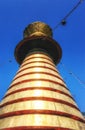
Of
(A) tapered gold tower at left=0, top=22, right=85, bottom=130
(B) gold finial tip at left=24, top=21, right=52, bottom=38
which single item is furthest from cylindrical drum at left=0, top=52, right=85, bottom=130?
(B) gold finial tip at left=24, top=21, right=52, bottom=38

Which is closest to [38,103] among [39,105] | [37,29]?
[39,105]

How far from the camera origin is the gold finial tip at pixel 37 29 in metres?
14.5

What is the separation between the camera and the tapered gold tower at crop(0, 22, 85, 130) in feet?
24.9

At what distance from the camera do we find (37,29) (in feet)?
47.8

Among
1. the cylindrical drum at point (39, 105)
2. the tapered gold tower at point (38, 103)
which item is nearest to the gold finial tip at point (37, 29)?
the tapered gold tower at point (38, 103)

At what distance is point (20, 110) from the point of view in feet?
26.6

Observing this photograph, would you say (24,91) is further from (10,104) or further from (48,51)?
(48,51)

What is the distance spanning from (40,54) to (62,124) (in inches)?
230

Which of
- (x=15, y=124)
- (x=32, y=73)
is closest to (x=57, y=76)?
(x=32, y=73)

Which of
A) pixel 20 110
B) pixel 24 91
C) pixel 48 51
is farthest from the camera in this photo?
pixel 48 51

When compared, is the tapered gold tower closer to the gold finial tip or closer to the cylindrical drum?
the cylindrical drum

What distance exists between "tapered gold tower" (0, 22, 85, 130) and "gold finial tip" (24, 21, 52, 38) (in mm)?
2374

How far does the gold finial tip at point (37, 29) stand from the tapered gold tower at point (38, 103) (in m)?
2.37

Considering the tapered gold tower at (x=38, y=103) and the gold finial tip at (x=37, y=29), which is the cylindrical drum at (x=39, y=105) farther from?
the gold finial tip at (x=37, y=29)
